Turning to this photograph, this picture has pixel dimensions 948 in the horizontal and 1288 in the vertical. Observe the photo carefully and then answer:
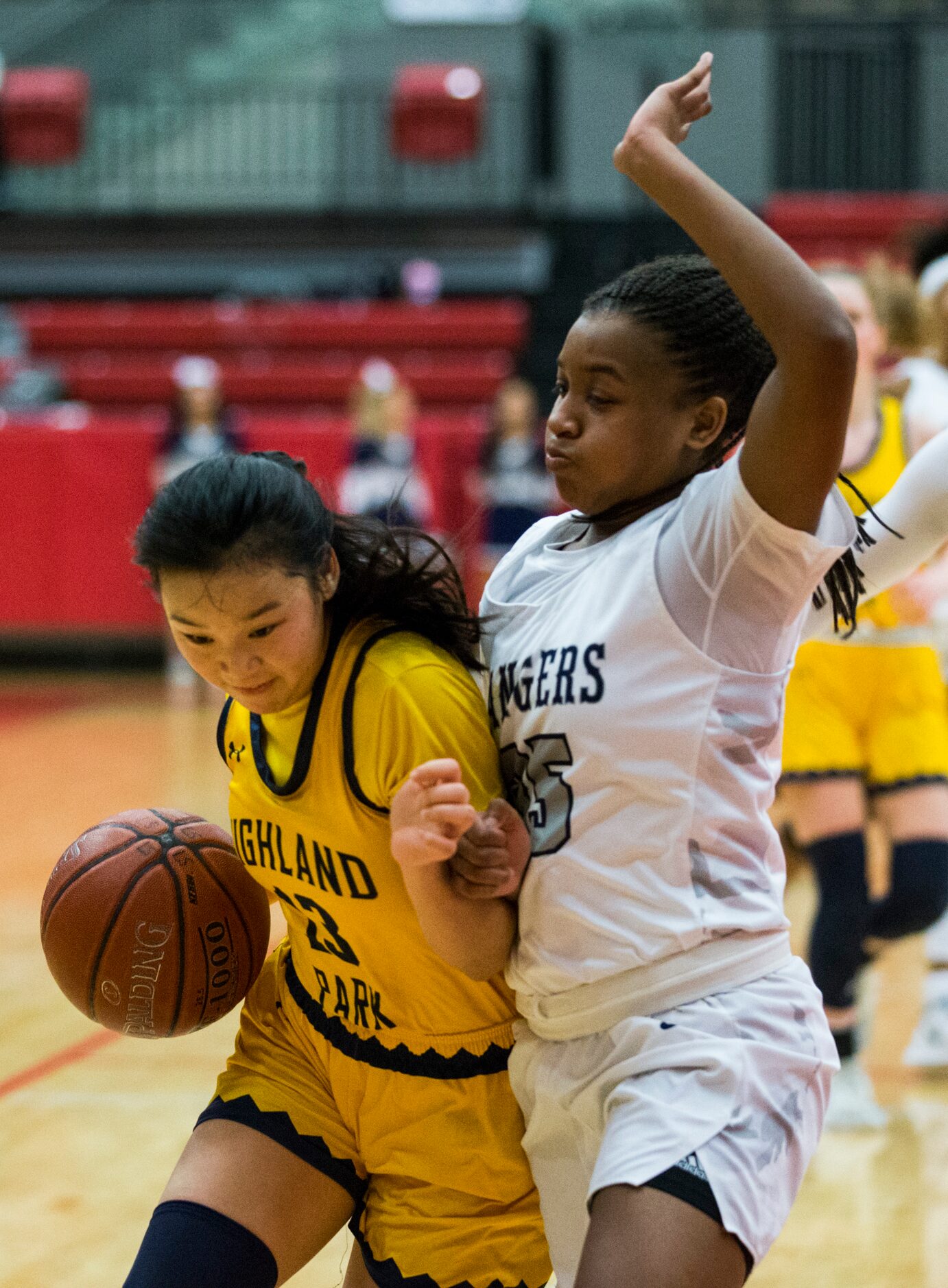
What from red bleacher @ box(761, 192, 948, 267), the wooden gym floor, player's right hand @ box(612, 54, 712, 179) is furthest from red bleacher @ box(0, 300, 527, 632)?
player's right hand @ box(612, 54, 712, 179)

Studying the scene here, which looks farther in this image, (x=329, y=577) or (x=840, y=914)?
(x=840, y=914)

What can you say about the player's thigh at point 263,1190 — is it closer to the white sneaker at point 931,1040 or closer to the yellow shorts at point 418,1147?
the yellow shorts at point 418,1147

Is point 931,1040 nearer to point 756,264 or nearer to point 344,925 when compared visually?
point 344,925

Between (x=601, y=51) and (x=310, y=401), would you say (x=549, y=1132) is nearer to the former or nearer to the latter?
(x=310, y=401)

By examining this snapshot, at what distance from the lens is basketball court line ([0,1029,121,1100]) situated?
3.95 m

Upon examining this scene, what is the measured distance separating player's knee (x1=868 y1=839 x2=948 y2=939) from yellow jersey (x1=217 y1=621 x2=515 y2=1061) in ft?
6.36

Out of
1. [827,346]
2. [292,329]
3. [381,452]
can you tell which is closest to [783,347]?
[827,346]

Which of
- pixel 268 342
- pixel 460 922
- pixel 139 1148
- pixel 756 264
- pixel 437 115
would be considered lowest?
pixel 139 1148

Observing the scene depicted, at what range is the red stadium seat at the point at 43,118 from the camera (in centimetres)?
1407

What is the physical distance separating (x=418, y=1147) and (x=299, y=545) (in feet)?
2.51

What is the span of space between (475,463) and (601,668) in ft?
29.8

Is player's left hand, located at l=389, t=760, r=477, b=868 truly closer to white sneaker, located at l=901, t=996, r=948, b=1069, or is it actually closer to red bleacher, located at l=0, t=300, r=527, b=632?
white sneaker, located at l=901, t=996, r=948, b=1069

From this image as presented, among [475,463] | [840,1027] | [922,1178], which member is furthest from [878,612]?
[475,463]

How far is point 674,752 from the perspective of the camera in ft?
5.70
